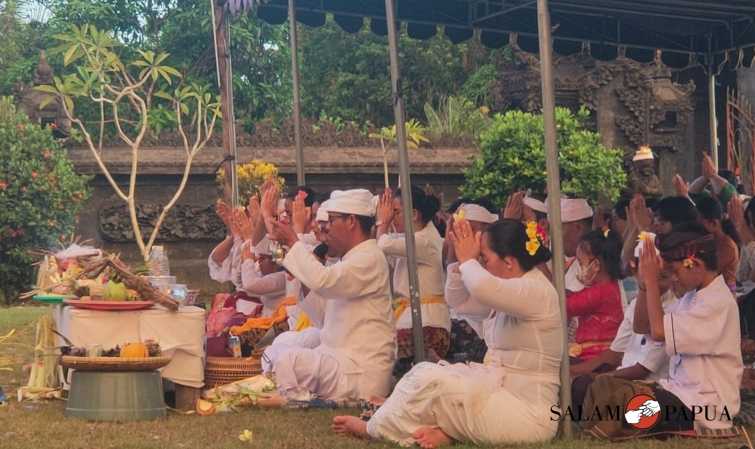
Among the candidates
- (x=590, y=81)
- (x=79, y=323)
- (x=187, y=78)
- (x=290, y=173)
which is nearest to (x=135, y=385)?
(x=79, y=323)

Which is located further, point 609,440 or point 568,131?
point 568,131

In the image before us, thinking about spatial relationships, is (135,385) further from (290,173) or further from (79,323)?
(290,173)

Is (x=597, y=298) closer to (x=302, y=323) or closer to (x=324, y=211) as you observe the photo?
(x=324, y=211)

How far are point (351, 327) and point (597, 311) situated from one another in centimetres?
148

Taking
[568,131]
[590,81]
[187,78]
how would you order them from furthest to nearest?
[187,78] → [590,81] → [568,131]

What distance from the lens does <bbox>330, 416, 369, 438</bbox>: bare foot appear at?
6.47 metres

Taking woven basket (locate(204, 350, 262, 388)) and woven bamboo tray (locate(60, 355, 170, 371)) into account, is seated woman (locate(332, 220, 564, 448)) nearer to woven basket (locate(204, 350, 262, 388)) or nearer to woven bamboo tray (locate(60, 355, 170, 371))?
woven bamboo tray (locate(60, 355, 170, 371))

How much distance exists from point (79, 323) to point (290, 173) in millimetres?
12073

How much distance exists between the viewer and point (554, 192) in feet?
21.4

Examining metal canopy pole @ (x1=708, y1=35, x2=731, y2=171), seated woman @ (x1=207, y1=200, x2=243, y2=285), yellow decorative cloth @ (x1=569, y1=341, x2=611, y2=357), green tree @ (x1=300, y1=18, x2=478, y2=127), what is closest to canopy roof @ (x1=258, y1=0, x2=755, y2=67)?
metal canopy pole @ (x1=708, y1=35, x2=731, y2=171)

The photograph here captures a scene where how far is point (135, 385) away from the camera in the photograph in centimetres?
717

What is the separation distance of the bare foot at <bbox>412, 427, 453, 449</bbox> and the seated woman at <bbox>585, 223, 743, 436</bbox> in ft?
2.70

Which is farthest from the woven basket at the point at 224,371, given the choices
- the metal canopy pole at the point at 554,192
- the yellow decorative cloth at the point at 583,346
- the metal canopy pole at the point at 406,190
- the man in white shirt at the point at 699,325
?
the man in white shirt at the point at 699,325

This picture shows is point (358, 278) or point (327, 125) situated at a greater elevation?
point (327, 125)
